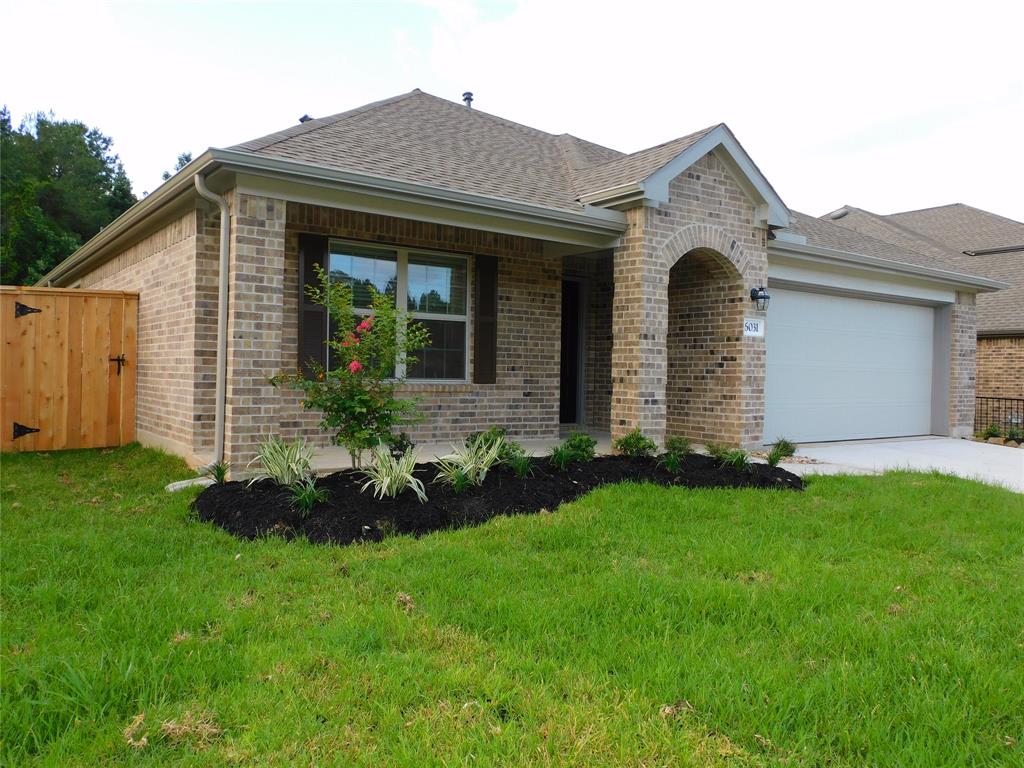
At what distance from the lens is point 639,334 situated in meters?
8.05

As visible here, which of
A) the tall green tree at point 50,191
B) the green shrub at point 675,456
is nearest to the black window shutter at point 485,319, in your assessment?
the green shrub at point 675,456

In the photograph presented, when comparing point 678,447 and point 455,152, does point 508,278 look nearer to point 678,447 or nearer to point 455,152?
point 455,152

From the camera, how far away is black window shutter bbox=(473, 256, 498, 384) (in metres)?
8.85

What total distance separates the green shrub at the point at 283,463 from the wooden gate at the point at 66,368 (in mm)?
4418

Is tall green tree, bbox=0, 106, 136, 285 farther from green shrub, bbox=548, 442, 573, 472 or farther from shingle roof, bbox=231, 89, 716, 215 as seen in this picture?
green shrub, bbox=548, 442, 573, 472

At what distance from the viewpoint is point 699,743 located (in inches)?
97.3

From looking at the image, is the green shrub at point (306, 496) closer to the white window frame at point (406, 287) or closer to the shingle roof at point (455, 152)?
the white window frame at point (406, 287)

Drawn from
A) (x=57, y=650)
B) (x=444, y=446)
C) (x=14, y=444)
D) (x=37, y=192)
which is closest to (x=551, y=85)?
(x=444, y=446)

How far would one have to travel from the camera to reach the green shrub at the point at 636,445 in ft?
24.7

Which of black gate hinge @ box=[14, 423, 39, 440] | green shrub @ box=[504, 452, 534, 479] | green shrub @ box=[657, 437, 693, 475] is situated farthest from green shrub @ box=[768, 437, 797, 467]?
black gate hinge @ box=[14, 423, 39, 440]

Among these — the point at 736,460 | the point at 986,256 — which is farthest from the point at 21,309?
the point at 986,256

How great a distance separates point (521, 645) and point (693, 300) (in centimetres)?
727

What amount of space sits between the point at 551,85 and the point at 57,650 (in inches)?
718

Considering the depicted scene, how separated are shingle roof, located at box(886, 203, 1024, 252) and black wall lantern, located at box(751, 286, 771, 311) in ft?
51.8
